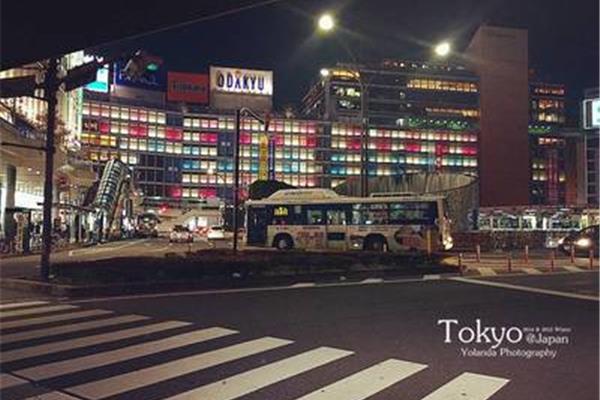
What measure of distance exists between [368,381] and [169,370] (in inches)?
99.3

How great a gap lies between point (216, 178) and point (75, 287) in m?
120

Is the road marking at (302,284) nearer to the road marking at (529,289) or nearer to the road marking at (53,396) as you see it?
the road marking at (529,289)

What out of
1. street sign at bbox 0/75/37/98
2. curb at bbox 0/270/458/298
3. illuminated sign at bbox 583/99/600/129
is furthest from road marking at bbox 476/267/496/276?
illuminated sign at bbox 583/99/600/129

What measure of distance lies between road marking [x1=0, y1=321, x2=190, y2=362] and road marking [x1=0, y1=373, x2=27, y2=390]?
97 centimetres

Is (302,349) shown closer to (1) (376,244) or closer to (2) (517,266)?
(2) (517,266)

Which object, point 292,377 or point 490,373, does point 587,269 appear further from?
point 292,377

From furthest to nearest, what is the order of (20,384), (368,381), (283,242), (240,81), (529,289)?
(240,81), (283,242), (529,289), (20,384), (368,381)

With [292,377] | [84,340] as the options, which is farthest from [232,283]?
[292,377]

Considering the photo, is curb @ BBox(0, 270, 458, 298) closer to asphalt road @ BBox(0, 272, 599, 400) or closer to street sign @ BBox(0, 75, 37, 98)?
asphalt road @ BBox(0, 272, 599, 400)

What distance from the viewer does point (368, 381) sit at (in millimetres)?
6969

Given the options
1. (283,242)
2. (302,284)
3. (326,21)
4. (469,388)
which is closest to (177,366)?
(469,388)

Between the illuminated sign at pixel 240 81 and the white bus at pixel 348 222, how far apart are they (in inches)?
1704

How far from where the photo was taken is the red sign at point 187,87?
85.4 m

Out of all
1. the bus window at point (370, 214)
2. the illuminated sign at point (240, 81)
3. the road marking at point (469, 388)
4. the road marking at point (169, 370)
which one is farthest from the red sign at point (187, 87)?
the road marking at point (469, 388)
